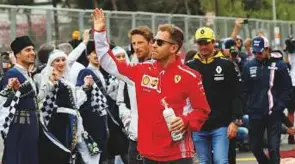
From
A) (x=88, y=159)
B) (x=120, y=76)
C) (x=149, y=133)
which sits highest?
(x=120, y=76)

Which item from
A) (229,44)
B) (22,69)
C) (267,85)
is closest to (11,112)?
(22,69)

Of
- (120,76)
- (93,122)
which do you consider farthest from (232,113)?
(120,76)

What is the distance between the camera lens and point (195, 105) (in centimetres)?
734

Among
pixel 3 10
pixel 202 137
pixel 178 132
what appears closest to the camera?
→ pixel 178 132

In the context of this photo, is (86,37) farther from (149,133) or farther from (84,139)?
(149,133)

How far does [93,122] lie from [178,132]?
416cm

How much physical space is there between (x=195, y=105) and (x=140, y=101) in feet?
1.60

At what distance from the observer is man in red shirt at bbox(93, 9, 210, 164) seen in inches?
286

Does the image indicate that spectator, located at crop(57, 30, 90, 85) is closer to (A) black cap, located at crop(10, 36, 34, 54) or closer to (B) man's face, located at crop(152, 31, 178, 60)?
(A) black cap, located at crop(10, 36, 34, 54)

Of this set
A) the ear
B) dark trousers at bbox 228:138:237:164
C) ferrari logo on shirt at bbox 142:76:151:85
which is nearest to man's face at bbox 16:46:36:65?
ferrari logo on shirt at bbox 142:76:151:85

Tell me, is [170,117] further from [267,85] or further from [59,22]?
[59,22]

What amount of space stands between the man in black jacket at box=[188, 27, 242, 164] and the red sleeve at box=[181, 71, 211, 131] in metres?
2.64

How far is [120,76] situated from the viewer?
25.3ft

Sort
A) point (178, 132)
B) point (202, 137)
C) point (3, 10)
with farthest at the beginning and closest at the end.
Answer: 1. point (3, 10)
2. point (202, 137)
3. point (178, 132)
